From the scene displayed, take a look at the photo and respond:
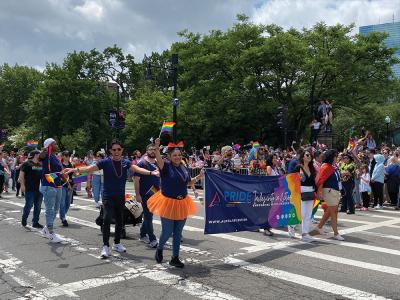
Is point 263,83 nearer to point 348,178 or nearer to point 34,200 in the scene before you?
point 348,178

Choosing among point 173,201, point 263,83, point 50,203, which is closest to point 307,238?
point 173,201

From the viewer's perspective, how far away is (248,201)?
8219mm

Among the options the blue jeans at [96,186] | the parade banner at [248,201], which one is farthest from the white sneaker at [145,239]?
the blue jeans at [96,186]

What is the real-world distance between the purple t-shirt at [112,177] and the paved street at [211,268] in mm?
1066

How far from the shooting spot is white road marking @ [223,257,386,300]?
5328 millimetres

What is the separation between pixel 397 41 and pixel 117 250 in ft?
561

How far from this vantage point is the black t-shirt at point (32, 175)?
32.7 feet

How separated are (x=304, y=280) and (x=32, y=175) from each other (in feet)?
22.0

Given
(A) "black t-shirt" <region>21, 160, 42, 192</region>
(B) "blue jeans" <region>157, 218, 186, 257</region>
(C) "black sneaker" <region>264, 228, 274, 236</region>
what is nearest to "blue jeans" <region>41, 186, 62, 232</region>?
(A) "black t-shirt" <region>21, 160, 42, 192</region>

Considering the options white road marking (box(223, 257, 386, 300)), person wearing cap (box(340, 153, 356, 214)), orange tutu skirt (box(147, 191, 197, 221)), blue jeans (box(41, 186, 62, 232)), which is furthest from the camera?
person wearing cap (box(340, 153, 356, 214))

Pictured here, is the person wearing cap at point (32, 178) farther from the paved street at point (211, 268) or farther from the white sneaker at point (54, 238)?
the white sneaker at point (54, 238)

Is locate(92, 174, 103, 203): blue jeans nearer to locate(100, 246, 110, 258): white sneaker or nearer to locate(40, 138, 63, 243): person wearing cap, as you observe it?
locate(40, 138, 63, 243): person wearing cap

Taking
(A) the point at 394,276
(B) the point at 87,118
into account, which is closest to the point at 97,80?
(B) the point at 87,118

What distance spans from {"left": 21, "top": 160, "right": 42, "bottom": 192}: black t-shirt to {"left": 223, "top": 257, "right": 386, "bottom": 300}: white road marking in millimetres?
5137
